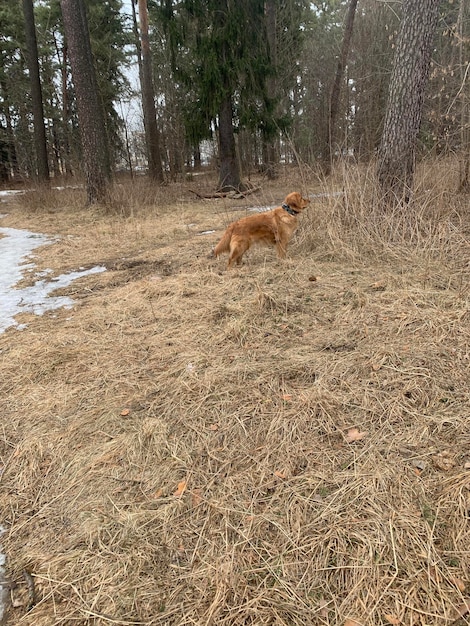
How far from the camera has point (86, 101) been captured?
9.44 metres

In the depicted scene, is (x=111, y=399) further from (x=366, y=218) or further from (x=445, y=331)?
(x=366, y=218)

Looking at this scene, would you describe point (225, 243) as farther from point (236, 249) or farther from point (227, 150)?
point (227, 150)

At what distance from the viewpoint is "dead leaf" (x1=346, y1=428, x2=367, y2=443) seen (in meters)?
1.88

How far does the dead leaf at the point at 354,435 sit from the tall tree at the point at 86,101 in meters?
9.53

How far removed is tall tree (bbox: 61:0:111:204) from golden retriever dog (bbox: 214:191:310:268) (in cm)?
654

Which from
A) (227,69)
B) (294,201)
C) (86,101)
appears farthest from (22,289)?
(227,69)

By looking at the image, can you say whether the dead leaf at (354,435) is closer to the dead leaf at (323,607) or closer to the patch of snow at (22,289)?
the dead leaf at (323,607)

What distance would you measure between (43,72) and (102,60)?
339 centimetres

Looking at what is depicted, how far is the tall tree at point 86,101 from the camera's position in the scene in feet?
29.2

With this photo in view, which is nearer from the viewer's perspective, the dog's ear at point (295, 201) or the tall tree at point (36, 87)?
the dog's ear at point (295, 201)

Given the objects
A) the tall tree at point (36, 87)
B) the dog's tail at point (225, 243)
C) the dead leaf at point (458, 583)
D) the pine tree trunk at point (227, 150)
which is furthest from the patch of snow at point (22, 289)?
the tall tree at point (36, 87)

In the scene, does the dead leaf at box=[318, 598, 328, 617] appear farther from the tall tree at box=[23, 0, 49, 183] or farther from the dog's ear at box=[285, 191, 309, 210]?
the tall tree at box=[23, 0, 49, 183]

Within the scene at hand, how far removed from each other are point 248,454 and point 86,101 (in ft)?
34.0

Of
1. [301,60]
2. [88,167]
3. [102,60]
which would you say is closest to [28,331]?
[88,167]
